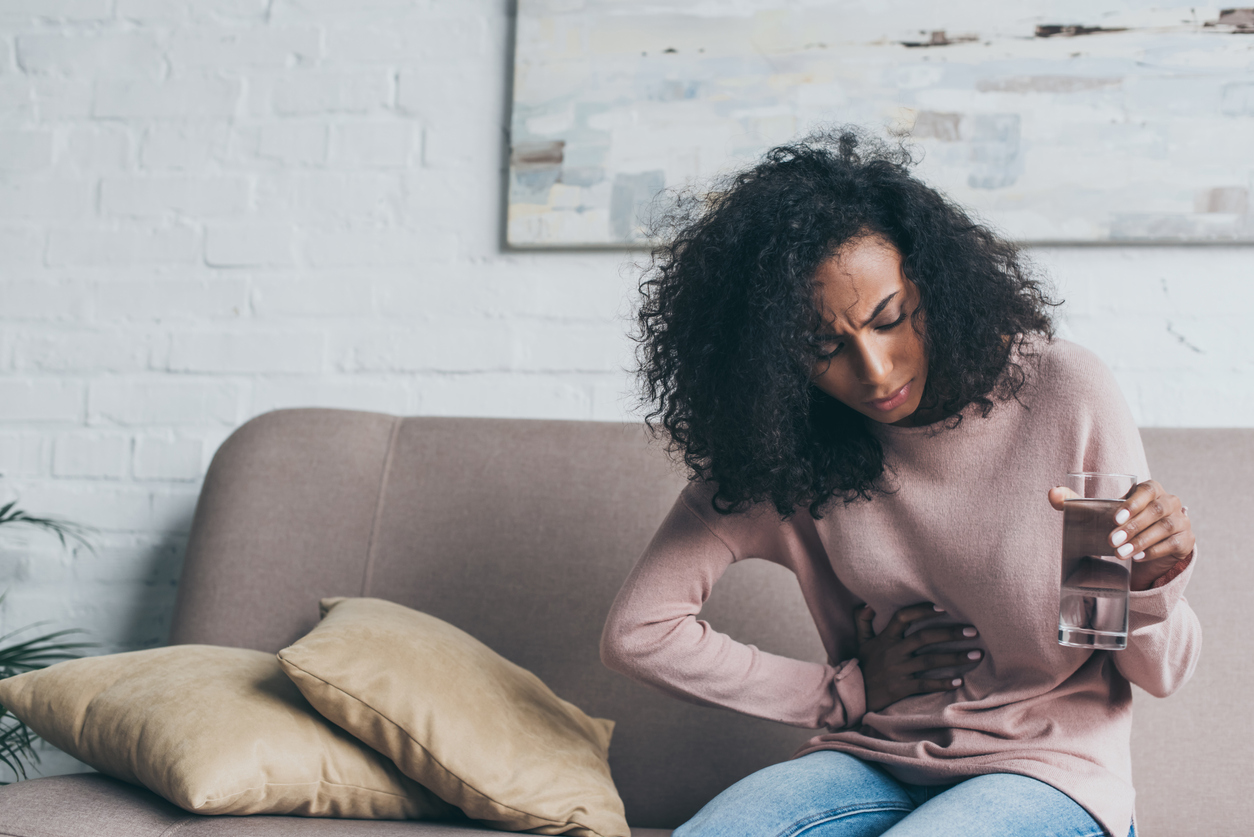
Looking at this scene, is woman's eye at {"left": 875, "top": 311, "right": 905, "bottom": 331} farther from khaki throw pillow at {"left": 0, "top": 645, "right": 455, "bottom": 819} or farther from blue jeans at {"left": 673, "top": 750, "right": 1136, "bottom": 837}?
khaki throw pillow at {"left": 0, "top": 645, "right": 455, "bottom": 819}

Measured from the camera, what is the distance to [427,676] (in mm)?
1190

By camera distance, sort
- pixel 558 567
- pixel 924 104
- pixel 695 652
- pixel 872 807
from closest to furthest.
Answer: pixel 872 807 < pixel 695 652 < pixel 558 567 < pixel 924 104

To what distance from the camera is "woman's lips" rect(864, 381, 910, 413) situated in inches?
41.0

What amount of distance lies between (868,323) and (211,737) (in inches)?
34.7

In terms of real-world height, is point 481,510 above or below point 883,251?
below

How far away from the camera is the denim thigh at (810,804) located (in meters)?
1.01

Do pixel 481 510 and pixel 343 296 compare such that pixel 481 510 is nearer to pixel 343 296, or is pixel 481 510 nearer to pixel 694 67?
pixel 343 296

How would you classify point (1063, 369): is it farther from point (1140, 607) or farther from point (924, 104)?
point (924, 104)

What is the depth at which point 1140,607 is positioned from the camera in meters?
0.91

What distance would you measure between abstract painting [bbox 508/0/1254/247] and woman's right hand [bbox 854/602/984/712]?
0.79 m

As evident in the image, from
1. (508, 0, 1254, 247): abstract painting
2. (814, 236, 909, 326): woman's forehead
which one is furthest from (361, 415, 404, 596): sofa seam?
(814, 236, 909, 326): woman's forehead

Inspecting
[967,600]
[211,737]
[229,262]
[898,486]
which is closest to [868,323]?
[898,486]

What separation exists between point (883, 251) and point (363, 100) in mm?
1302

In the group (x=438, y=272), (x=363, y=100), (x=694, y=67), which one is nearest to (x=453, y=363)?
(x=438, y=272)
